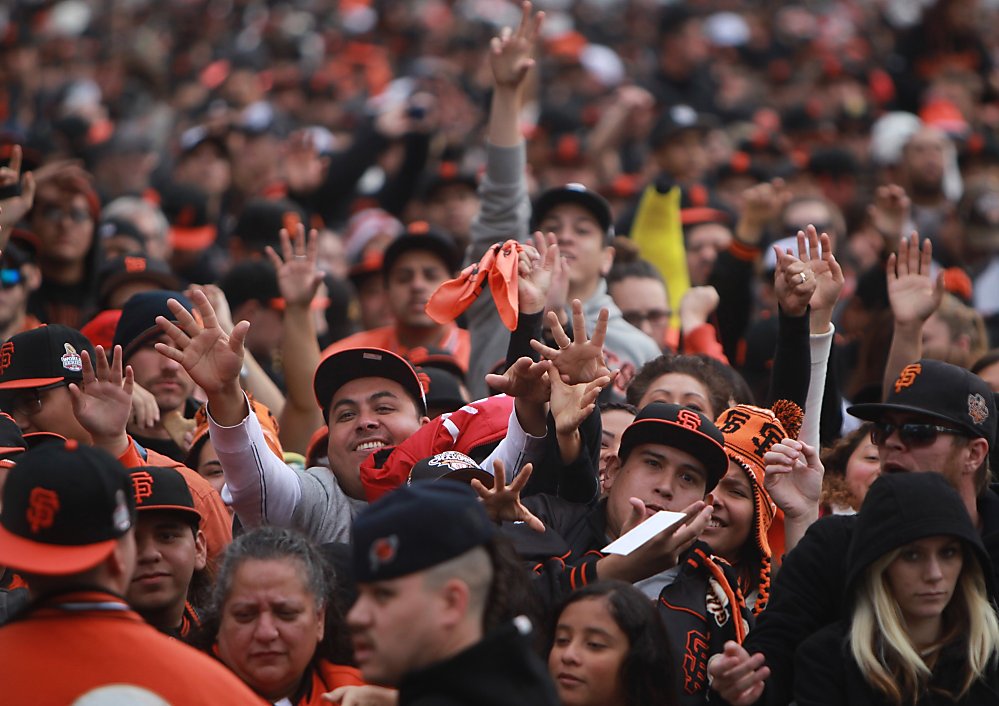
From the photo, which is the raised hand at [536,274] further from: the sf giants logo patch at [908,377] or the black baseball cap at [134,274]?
the black baseball cap at [134,274]

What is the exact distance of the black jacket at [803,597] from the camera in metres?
4.50

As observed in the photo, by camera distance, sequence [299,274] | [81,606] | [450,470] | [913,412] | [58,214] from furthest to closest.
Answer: [58,214] < [299,274] < [450,470] < [913,412] < [81,606]

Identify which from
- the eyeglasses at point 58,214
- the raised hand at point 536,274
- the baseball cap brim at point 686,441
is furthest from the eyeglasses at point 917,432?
the eyeglasses at point 58,214

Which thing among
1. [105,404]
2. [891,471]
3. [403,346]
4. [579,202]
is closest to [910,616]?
[891,471]

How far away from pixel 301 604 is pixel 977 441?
227 cm

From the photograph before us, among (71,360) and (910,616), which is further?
(71,360)

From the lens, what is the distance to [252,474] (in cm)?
514

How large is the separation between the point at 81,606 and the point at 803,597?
225cm

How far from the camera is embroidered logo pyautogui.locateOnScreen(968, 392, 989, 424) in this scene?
4824 mm

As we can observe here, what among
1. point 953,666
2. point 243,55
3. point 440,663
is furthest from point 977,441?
point 243,55

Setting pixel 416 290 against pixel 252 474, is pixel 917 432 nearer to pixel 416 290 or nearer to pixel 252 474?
pixel 252 474

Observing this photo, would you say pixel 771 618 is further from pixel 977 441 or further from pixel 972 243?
pixel 972 243

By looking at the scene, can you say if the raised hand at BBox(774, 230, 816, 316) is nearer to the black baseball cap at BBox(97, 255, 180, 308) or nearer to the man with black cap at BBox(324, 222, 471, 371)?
the man with black cap at BBox(324, 222, 471, 371)

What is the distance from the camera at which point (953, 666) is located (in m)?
4.30
